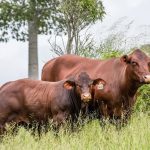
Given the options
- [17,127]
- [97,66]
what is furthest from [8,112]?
[97,66]

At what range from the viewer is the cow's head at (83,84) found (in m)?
10.0

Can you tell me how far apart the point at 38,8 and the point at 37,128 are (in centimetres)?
1284

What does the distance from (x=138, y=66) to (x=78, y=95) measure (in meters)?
1.07

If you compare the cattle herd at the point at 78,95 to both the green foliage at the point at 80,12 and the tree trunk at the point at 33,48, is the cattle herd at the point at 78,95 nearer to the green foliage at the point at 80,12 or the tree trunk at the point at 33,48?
the green foliage at the point at 80,12

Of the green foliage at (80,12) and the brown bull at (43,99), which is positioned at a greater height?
the green foliage at (80,12)

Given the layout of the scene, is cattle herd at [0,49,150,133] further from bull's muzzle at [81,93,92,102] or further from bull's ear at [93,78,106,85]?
bull's muzzle at [81,93,92,102]

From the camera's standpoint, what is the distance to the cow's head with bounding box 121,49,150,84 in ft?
32.9

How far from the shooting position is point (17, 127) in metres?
10.6

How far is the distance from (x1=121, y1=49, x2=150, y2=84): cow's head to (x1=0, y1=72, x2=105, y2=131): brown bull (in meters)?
0.53

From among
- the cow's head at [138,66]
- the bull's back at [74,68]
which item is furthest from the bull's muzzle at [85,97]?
the bull's back at [74,68]

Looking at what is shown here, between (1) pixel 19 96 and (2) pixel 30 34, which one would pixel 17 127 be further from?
(2) pixel 30 34

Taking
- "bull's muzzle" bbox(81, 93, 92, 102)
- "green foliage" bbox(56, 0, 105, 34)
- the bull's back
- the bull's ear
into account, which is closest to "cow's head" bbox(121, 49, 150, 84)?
the bull's ear

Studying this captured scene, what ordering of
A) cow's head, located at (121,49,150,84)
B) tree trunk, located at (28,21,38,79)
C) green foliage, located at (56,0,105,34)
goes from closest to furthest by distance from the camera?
cow's head, located at (121,49,150,84), green foliage, located at (56,0,105,34), tree trunk, located at (28,21,38,79)

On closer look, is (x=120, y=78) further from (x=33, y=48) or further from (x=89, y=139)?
(x=33, y=48)
